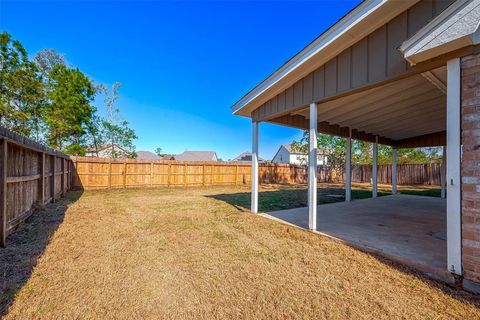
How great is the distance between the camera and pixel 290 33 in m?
10.8

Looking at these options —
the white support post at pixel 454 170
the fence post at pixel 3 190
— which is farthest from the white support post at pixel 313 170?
Result: the fence post at pixel 3 190

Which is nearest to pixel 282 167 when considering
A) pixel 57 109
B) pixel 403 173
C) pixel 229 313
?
pixel 403 173

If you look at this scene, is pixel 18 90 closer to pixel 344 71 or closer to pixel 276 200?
pixel 276 200

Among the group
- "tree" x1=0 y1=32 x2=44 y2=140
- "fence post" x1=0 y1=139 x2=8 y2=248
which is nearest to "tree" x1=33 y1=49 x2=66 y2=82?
"tree" x1=0 y1=32 x2=44 y2=140

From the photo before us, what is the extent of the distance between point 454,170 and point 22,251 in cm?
544

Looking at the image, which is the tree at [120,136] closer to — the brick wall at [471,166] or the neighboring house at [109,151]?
the neighboring house at [109,151]

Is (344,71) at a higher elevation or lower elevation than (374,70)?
higher

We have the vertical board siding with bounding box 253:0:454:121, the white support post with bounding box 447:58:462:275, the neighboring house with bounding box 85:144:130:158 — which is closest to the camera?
the white support post with bounding box 447:58:462:275

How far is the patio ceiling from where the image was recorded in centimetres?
382

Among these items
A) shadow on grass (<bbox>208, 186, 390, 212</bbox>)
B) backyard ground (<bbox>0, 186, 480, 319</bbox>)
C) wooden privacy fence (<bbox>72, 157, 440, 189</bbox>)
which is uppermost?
wooden privacy fence (<bbox>72, 157, 440, 189</bbox>)

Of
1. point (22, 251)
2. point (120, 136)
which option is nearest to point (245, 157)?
point (120, 136)

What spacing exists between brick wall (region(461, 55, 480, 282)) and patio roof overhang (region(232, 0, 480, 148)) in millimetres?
283

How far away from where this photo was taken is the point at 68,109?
1661cm

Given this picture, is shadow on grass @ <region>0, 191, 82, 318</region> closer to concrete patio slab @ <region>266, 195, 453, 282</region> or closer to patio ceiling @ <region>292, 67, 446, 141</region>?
concrete patio slab @ <region>266, 195, 453, 282</region>
